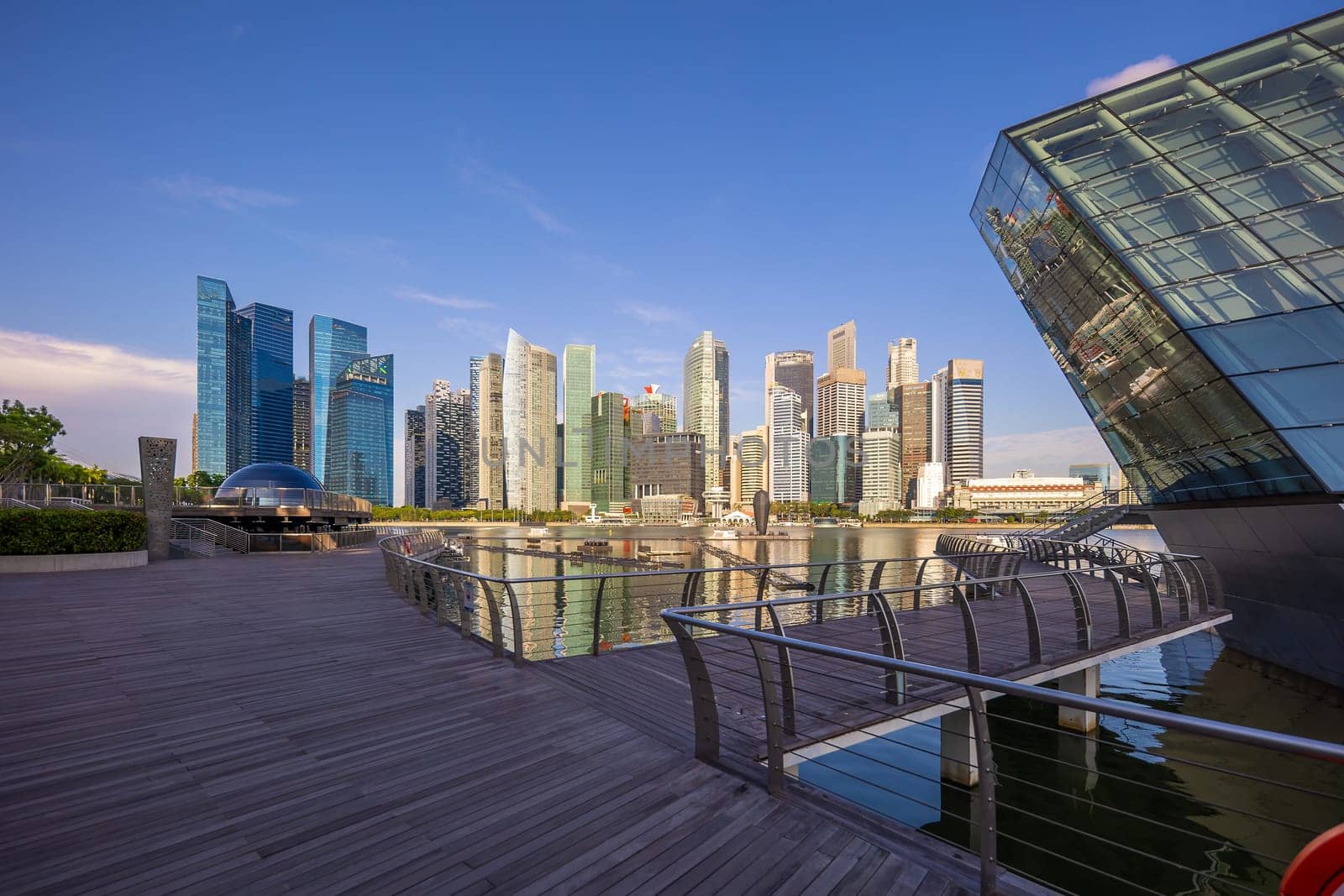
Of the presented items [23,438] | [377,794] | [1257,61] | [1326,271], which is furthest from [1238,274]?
[23,438]

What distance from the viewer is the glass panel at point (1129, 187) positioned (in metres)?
13.3

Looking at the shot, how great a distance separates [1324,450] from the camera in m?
12.2

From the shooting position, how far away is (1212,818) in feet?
29.2

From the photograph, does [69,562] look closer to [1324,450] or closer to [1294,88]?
[1324,450]

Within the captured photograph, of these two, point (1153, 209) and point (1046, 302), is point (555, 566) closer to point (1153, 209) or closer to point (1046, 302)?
point (1046, 302)

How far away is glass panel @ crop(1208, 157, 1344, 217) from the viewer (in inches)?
449

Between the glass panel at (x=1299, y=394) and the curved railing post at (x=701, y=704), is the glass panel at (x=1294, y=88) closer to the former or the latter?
the glass panel at (x=1299, y=394)

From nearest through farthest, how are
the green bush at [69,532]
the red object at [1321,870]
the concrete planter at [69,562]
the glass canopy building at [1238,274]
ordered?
the red object at [1321,870]
the glass canopy building at [1238,274]
the concrete planter at [69,562]
the green bush at [69,532]

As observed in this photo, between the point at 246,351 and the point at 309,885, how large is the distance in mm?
233348

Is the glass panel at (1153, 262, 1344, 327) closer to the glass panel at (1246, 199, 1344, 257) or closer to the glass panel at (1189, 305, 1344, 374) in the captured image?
the glass panel at (1189, 305, 1344, 374)

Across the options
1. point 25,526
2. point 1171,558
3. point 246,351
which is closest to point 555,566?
point 25,526

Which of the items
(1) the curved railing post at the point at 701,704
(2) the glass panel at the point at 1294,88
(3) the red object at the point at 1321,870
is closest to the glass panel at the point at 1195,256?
(2) the glass panel at the point at 1294,88

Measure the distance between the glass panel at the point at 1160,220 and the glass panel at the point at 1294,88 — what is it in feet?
5.50

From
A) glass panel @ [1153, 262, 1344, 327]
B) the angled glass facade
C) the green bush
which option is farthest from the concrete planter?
glass panel @ [1153, 262, 1344, 327]
